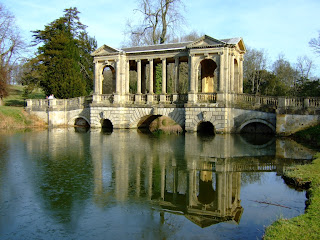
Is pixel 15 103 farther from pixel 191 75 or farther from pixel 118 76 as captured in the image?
pixel 191 75

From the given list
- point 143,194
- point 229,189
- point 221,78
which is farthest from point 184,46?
point 143,194

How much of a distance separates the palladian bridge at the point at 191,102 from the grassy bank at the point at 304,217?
39.2 feet

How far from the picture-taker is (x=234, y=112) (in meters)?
24.6

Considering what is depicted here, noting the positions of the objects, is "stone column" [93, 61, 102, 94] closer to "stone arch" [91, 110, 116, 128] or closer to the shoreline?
"stone arch" [91, 110, 116, 128]

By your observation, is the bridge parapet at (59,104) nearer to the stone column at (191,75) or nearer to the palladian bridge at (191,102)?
the palladian bridge at (191,102)

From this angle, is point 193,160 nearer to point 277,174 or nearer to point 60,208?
point 277,174

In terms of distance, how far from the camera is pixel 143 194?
913cm

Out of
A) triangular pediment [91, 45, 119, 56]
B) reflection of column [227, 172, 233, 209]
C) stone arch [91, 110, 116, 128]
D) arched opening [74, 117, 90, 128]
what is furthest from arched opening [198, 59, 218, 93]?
reflection of column [227, 172, 233, 209]

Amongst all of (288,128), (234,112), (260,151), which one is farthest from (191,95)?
(260,151)

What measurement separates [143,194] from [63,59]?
2970cm

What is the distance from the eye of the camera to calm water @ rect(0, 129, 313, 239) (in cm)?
679

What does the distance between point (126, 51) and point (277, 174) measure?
2075 cm

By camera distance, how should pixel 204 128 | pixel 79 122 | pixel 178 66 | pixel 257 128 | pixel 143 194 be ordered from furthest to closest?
pixel 79 122 < pixel 204 128 < pixel 178 66 < pixel 257 128 < pixel 143 194

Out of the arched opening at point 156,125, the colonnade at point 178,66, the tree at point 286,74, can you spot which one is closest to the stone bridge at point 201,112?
the arched opening at point 156,125
